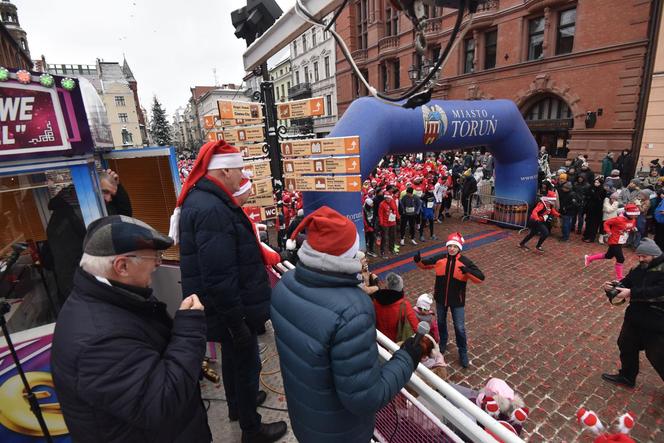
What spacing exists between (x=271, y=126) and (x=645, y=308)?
24.8 feet

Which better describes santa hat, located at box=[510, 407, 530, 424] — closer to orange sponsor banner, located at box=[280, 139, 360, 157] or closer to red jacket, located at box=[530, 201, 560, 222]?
orange sponsor banner, located at box=[280, 139, 360, 157]

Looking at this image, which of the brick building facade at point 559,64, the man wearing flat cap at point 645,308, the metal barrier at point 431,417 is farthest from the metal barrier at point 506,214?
the metal barrier at point 431,417

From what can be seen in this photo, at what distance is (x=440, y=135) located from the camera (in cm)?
936

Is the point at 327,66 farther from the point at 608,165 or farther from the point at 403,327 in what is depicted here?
the point at 403,327

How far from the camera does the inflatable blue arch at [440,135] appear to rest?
7941 millimetres

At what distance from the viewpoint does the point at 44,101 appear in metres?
2.48

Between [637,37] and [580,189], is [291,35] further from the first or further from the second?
[637,37]

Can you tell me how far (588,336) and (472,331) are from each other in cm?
175

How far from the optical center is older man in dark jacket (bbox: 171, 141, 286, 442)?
237cm

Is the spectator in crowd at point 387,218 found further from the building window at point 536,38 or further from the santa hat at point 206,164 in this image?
the building window at point 536,38

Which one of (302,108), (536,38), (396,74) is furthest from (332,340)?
(396,74)

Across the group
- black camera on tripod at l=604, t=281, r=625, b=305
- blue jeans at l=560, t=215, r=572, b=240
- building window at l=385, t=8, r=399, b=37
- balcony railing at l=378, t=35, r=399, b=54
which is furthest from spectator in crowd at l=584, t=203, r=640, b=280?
building window at l=385, t=8, r=399, b=37

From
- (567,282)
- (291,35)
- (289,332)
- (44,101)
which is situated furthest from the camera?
(567,282)

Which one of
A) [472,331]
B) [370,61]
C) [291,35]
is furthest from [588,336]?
[370,61]
